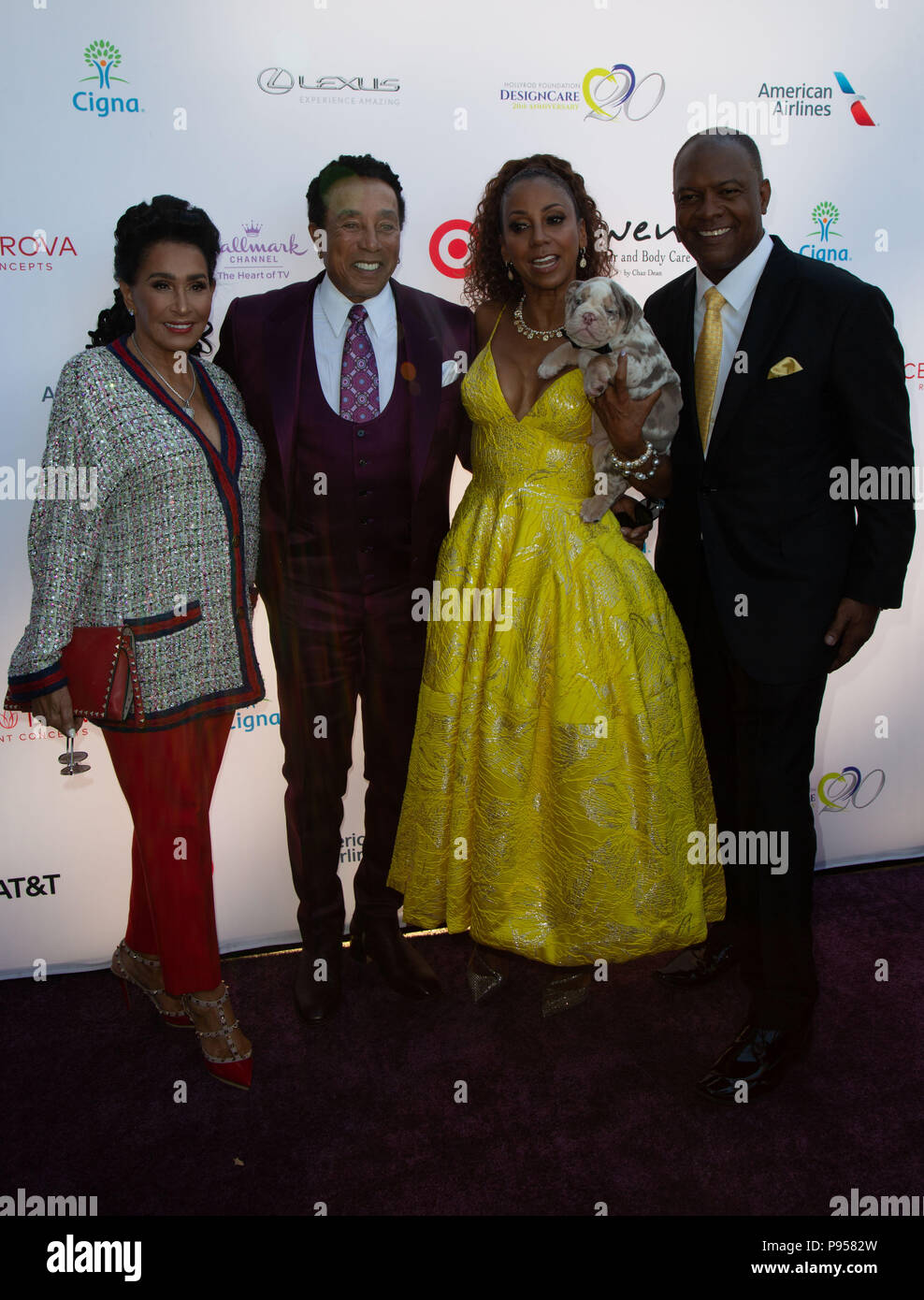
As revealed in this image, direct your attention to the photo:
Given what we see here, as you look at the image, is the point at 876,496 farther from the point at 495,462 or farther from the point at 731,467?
the point at 495,462

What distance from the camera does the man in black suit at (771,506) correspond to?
2.18m

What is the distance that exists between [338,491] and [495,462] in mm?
423

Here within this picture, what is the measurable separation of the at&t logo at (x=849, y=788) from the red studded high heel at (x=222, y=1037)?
2329 mm

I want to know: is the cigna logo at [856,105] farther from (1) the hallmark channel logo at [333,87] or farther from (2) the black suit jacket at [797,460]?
(1) the hallmark channel logo at [333,87]

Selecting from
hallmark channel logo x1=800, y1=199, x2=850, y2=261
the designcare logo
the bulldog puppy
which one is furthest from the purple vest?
hallmark channel logo x1=800, y1=199, x2=850, y2=261

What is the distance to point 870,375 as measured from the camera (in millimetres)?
2145

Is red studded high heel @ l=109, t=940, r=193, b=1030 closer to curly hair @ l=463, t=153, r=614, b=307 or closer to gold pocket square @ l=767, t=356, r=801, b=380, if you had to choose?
curly hair @ l=463, t=153, r=614, b=307

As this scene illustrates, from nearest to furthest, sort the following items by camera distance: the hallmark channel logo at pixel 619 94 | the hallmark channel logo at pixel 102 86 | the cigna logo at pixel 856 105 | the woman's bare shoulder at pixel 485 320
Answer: the woman's bare shoulder at pixel 485 320, the hallmark channel logo at pixel 102 86, the hallmark channel logo at pixel 619 94, the cigna logo at pixel 856 105

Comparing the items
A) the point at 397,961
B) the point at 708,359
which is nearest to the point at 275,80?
the point at 708,359

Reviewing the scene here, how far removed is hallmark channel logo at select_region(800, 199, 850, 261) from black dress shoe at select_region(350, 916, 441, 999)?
8.77ft

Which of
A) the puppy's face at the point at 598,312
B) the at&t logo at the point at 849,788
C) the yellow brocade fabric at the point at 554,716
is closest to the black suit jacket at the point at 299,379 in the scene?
the yellow brocade fabric at the point at 554,716

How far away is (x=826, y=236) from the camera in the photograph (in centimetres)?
317

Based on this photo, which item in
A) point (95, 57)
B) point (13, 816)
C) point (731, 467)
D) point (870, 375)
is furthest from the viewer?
point (13, 816)

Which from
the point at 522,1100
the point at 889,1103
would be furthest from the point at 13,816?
the point at 889,1103
